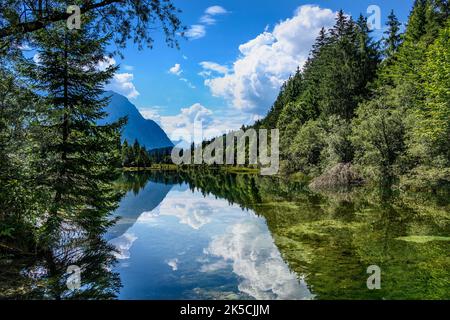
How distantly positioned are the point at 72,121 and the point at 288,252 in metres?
10.5

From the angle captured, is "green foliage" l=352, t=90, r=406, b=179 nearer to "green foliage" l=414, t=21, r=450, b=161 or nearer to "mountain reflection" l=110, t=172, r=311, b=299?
"green foliage" l=414, t=21, r=450, b=161

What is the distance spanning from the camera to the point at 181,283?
11422mm

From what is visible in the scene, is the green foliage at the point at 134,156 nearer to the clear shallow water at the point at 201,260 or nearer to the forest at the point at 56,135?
the clear shallow water at the point at 201,260

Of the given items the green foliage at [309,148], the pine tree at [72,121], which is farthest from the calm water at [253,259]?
the green foliage at [309,148]

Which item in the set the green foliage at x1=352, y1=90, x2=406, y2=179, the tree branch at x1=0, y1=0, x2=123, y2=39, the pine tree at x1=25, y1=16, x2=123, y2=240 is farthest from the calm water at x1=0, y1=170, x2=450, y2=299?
the green foliage at x1=352, y1=90, x2=406, y2=179

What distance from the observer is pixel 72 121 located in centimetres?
1489

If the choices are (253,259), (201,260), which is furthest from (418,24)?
(201,260)

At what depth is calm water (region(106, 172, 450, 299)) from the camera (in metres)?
10.5

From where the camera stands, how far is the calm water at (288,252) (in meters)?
10.5

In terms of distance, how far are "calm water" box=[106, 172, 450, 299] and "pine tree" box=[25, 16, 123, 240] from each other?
2892mm

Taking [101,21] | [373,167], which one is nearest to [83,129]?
[101,21]

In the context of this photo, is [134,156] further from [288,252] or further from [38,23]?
[38,23]
